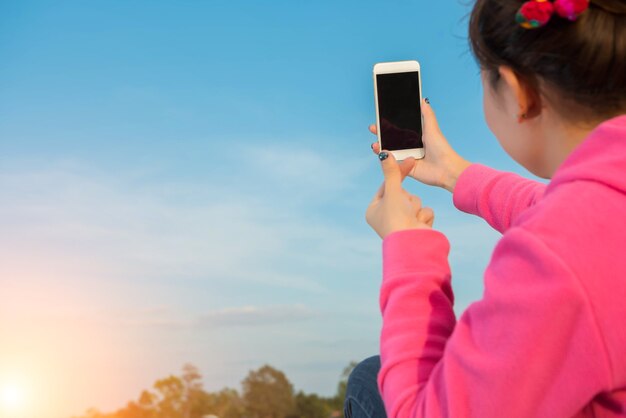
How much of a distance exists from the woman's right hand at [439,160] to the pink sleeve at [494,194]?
0.04 m

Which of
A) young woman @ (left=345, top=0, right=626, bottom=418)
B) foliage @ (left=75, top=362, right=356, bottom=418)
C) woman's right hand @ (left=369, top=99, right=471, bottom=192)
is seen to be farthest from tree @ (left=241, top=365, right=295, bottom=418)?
young woman @ (left=345, top=0, right=626, bottom=418)

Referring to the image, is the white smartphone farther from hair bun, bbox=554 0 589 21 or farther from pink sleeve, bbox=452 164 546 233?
hair bun, bbox=554 0 589 21

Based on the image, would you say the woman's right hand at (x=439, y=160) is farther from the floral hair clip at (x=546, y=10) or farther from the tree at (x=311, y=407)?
the tree at (x=311, y=407)

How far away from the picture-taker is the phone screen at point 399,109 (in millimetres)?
→ 2031

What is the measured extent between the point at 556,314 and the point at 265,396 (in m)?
7.37

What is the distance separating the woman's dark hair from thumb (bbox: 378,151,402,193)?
0.34 metres

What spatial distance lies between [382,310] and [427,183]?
3.62 ft

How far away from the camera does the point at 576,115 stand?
125 cm

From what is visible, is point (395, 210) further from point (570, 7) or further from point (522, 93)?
point (570, 7)

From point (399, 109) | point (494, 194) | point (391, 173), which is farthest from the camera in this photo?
point (494, 194)

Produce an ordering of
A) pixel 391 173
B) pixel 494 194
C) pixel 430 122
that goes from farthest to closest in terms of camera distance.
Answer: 1. pixel 430 122
2. pixel 494 194
3. pixel 391 173

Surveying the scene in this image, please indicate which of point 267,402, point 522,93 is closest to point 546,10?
point 522,93

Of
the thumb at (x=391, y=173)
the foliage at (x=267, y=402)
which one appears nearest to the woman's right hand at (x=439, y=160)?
the thumb at (x=391, y=173)

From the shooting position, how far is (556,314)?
1093mm
